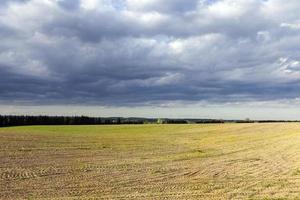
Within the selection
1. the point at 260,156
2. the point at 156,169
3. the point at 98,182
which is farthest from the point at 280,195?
the point at 260,156

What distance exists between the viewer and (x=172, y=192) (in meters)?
18.0

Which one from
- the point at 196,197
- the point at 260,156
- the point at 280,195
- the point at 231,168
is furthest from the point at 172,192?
the point at 260,156

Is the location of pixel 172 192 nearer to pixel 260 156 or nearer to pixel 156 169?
pixel 156 169

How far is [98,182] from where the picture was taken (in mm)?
20484

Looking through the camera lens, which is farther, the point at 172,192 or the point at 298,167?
the point at 298,167

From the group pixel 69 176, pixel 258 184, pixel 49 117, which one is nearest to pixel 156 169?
pixel 69 176

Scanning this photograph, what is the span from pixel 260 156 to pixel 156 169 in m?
10.1

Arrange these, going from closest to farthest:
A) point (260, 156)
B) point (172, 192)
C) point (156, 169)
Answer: point (172, 192)
point (156, 169)
point (260, 156)

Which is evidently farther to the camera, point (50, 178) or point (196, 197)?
point (50, 178)

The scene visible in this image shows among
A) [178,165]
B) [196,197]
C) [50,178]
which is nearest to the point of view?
[196,197]

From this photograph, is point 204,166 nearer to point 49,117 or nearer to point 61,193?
point 61,193

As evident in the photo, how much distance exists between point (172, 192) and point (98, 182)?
149 inches

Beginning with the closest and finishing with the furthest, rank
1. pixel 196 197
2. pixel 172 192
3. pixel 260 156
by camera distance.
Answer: pixel 196 197
pixel 172 192
pixel 260 156

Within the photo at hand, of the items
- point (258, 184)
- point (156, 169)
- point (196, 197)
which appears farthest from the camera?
point (156, 169)
